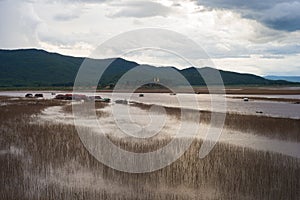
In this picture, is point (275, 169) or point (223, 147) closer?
point (275, 169)

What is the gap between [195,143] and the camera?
23094mm

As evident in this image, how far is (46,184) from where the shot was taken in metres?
14.2

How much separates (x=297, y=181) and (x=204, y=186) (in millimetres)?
3361

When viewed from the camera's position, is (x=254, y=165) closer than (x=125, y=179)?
No

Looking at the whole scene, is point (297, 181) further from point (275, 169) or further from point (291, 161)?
point (291, 161)

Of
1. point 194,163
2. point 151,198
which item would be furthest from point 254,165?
point 151,198

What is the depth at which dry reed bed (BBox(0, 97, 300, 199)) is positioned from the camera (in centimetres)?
1346

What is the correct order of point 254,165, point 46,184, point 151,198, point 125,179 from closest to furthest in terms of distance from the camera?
1. point 151,198
2. point 46,184
3. point 125,179
4. point 254,165

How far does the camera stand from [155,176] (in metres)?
15.8

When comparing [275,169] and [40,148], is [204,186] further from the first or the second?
[40,148]

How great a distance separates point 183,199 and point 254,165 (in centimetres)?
519

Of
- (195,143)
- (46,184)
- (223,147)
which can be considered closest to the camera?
(46,184)

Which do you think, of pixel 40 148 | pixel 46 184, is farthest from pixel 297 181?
pixel 40 148

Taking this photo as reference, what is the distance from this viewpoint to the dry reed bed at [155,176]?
44.2ft
